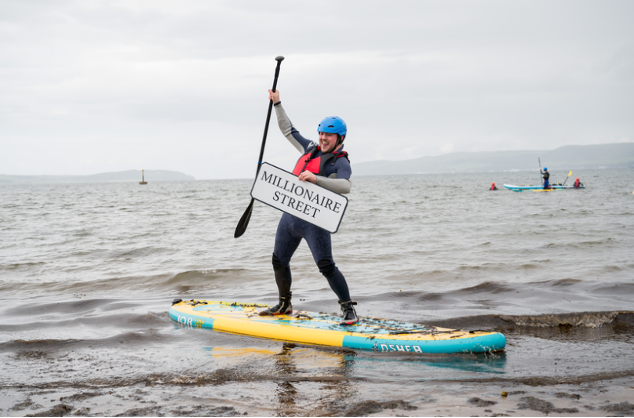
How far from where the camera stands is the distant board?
4.84 meters

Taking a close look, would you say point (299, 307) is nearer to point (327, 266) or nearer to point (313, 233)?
point (327, 266)

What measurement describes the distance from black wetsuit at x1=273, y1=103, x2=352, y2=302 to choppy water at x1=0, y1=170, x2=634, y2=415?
758mm

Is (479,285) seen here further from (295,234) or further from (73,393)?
(73,393)

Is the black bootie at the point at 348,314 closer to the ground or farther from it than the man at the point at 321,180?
closer to the ground

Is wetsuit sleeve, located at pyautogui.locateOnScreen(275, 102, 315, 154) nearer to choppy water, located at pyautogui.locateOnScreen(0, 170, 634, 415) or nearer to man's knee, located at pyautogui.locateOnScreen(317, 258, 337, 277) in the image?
man's knee, located at pyautogui.locateOnScreen(317, 258, 337, 277)

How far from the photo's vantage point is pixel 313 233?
4.98 m

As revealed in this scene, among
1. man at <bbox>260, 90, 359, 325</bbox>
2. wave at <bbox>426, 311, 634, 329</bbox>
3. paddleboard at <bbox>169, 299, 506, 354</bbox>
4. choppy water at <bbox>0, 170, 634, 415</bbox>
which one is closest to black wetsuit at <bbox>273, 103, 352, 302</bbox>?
man at <bbox>260, 90, 359, 325</bbox>

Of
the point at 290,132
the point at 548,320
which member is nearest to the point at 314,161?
the point at 290,132

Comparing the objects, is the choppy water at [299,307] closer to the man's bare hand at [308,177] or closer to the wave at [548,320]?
the wave at [548,320]

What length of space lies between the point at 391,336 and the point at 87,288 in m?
5.98

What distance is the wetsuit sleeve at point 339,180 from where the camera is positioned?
483cm

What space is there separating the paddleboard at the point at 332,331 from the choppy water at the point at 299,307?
5.3 inches

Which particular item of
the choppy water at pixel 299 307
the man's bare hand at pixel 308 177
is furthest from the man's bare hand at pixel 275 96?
the choppy water at pixel 299 307

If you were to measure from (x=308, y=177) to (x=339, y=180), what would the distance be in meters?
0.30
